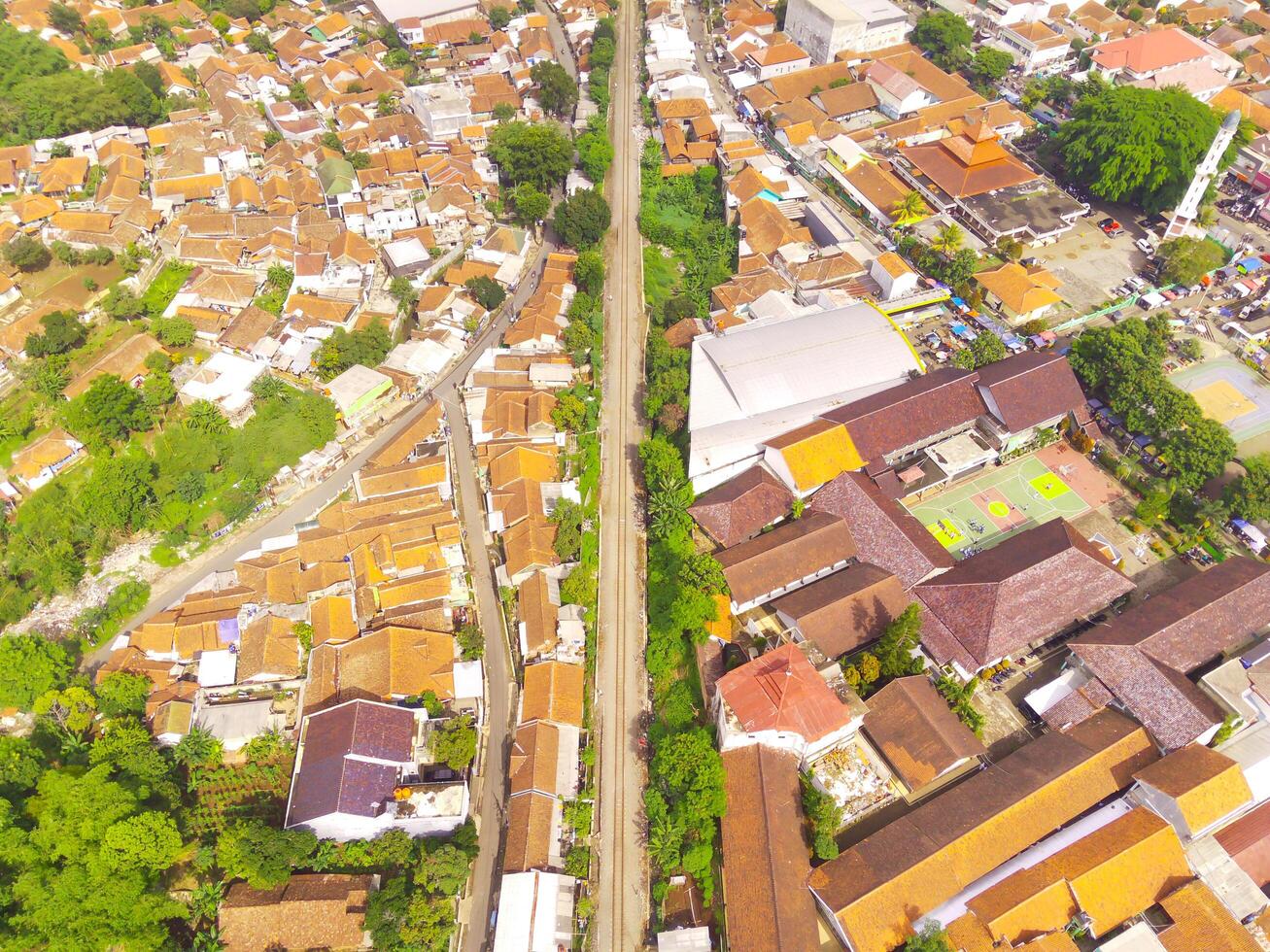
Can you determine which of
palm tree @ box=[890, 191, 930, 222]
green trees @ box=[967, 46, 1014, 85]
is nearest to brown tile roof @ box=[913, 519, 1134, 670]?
palm tree @ box=[890, 191, 930, 222]

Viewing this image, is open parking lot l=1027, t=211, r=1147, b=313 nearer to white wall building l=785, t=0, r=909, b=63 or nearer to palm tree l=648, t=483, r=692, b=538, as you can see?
palm tree l=648, t=483, r=692, b=538

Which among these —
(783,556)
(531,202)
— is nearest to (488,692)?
(783,556)

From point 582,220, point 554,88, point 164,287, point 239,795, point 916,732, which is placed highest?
point 554,88

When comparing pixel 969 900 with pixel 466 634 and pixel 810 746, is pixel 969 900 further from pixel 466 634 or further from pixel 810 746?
pixel 466 634

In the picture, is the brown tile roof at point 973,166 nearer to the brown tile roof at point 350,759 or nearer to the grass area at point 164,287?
the brown tile roof at point 350,759

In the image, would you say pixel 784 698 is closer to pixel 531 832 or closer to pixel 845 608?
pixel 845 608
